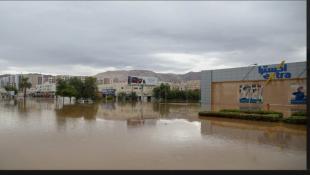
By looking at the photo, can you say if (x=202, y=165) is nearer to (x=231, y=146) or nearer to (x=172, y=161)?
(x=172, y=161)

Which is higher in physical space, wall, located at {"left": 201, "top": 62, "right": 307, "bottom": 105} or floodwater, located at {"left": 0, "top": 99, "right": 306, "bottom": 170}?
wall, located at {"left": 201, "top": 62, "right": 307, "bottom": 105}

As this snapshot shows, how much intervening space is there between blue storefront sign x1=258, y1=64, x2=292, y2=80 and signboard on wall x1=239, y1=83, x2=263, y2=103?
6.01 feet

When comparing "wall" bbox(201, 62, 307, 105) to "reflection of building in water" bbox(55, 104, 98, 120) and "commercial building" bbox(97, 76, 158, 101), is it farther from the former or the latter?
"commercial building" bbox(97, 76, 158, 101)

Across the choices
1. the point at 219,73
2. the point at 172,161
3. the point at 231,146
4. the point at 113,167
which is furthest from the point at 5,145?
the point at 219,73

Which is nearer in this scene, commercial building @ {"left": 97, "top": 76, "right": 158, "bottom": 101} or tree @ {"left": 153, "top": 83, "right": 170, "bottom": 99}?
tree @ {"left": 153, "top": 83, "right": 170, "bottom": 99}

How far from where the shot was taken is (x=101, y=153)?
799 cm

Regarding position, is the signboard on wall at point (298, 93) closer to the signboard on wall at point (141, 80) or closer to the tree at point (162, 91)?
the tree at point (162, 91)

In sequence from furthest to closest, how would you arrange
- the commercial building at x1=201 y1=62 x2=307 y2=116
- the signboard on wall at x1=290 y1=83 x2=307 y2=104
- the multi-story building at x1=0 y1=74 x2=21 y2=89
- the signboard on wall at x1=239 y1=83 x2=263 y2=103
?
1. the multi-story building at x1=0 y1=74 x2=21 y2=89
2. the signboard on wall at x1=239 y1=83 x2=263 y2=103
3. the commercial building at x1=201 y1=62 x2=307 y2=116
4. the signboard on wall at x1=290 y1=83 x2=307 y2=104

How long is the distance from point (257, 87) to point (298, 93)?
18.9ft

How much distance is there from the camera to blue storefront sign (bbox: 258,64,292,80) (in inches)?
1328

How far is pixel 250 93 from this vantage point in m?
38.1

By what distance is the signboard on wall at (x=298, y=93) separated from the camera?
32.0m

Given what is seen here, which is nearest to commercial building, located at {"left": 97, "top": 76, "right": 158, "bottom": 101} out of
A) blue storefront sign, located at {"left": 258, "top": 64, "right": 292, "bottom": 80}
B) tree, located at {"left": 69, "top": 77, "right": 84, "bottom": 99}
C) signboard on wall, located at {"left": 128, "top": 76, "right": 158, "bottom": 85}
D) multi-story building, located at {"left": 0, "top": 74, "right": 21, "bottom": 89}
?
signboard on wall, located at {"left": 128, "top": 76, "right": 158, "bottom": 85}

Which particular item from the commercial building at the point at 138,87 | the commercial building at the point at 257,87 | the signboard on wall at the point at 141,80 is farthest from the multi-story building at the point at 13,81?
the commercial building at the point at 257,87
